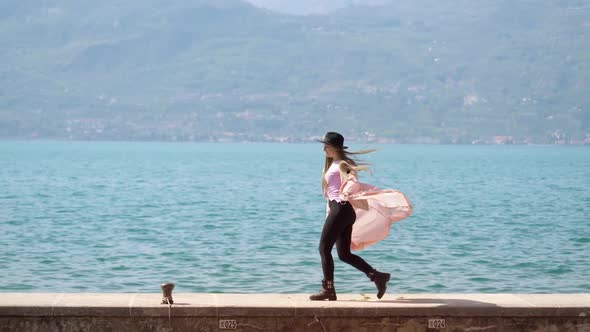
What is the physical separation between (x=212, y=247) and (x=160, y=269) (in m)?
5.82

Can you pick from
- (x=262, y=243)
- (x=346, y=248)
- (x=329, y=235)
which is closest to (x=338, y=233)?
(x=329, y=235)

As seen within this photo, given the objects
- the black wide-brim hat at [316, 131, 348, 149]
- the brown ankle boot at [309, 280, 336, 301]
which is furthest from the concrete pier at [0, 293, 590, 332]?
the black wide-brim hat at [316, 131, 348, 149]

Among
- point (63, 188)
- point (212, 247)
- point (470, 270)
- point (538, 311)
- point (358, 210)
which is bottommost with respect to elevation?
point (538, 311)

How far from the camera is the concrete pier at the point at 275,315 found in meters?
8.95

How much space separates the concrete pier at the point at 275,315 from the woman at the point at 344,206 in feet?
2.27

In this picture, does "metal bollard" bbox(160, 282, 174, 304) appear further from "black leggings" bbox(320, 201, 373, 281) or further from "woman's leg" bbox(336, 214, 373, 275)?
"woman's leg" bbox(336, 214, 373, 275)

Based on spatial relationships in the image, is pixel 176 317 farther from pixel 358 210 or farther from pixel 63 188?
pixel 63 188

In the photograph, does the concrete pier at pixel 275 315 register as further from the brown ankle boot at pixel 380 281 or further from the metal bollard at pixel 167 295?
the brown ankle boot at pixel 380 281

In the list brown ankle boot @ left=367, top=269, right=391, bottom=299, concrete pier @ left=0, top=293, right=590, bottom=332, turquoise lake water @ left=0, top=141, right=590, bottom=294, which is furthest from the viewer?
turquoise lake water @ left=0, top=141, right=590, bottom=294

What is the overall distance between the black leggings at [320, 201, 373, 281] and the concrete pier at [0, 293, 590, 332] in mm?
755

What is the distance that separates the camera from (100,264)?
2277 cm

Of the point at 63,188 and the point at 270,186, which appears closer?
the point at 63,188

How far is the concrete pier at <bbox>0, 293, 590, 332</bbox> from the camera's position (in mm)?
8945

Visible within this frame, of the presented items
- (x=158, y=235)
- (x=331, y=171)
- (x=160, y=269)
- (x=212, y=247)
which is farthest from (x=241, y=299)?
(x=158, y=235)
